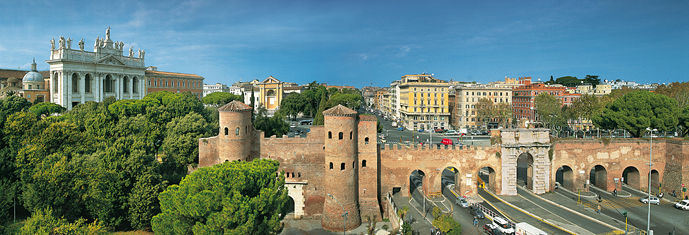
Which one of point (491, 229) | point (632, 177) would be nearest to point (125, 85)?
point (491, 229)

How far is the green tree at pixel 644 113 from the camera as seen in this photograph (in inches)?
1896

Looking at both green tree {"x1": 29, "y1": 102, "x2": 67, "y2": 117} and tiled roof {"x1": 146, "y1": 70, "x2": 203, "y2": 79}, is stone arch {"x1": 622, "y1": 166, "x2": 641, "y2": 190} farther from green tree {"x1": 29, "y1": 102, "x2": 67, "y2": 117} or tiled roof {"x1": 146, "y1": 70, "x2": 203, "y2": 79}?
tiled roof {"x1": 146, "y1": 70, "x2": 203, "y2": 79}

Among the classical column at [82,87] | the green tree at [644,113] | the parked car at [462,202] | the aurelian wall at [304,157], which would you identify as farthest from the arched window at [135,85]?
the green tree at [644,113]

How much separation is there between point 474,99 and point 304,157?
225 ft

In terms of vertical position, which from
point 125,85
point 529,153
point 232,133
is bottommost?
point 529,153

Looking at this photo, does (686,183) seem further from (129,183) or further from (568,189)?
(129,183)

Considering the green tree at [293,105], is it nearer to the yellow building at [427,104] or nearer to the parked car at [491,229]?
the yellow building at [427,104]

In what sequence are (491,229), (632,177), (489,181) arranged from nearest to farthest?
(491,229) → (489,181) → (632,177)

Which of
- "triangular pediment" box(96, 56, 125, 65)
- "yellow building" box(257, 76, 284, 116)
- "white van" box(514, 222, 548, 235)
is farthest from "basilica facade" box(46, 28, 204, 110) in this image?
"white van" box(514, 222, 548, 235)

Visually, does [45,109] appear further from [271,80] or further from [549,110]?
[549,110]

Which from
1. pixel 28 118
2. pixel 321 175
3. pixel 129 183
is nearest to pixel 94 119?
pixel 28 118

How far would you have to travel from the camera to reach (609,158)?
44.6 metres

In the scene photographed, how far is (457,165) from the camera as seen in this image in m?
41.9

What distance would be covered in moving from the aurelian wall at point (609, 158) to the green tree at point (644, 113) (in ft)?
13.0
